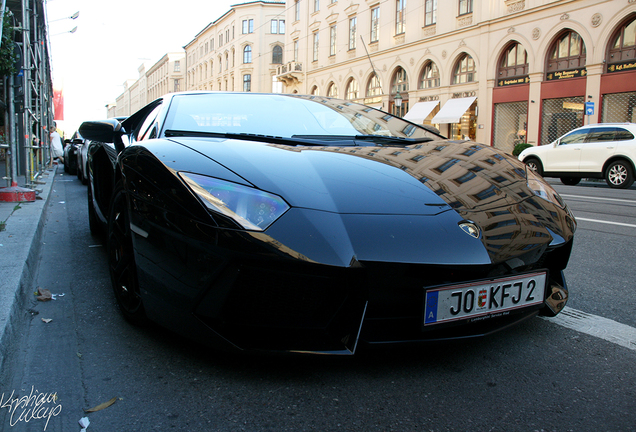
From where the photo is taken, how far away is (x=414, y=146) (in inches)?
104

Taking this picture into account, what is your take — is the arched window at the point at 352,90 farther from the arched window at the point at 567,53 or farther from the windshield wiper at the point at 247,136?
the windshield wiper at the point at 247,136

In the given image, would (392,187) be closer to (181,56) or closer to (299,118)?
(299,118)

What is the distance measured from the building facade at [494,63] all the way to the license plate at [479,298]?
17.5m

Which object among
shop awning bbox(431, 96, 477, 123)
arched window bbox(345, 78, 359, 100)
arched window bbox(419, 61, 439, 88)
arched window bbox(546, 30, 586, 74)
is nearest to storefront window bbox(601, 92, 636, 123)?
arched window bbox(546, 30, 586, 74)

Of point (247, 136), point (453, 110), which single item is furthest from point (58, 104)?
point (247, 136)

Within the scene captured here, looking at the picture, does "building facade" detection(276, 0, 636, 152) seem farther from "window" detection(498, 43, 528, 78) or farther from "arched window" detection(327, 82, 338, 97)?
"arched window" detection(327, 82, 338, 97)

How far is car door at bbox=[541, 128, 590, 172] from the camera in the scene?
1341 cm

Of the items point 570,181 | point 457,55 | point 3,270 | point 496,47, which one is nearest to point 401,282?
point 3,270

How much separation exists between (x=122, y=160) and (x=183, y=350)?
981 mm

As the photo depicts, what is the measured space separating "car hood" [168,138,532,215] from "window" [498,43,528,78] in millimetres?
22729

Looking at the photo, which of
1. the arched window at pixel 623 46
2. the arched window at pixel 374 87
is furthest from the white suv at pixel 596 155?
the arched window at pixel 374 87

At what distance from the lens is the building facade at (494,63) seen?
19.3 meters

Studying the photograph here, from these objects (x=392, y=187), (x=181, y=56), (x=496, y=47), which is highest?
(x=181, y=56)

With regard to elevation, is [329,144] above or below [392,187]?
above
